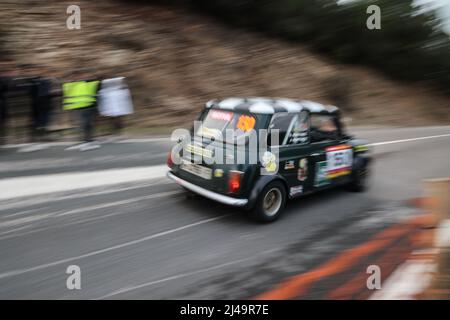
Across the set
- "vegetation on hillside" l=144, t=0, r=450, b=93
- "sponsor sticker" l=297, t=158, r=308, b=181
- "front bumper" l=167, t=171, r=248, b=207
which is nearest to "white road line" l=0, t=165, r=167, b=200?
"front bumper" l=167, t=171, r=248, b=207

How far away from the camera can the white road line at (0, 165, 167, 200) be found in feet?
21.6

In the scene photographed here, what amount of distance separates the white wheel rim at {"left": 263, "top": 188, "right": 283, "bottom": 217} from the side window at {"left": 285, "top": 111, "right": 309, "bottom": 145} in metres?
0.78

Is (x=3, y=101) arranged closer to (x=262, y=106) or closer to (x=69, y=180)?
(x=69, y=180)

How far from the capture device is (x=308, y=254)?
5297 millimetres

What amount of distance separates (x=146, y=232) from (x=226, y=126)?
6.38ft

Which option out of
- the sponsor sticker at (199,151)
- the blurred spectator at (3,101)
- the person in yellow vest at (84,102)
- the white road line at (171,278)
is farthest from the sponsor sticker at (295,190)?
the blurred spectator at (3,101)

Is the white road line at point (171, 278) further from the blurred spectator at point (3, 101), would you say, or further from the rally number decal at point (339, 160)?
the blurred spectator at point (3, 101)

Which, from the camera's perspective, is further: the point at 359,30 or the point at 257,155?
the point at 359,30

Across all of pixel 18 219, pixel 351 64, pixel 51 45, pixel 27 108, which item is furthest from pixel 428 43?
pixel 18 219

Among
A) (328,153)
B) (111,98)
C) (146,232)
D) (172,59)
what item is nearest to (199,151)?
(146,232)

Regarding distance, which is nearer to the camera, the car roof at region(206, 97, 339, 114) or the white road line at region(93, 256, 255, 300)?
the white road line at region(93, 256, 255, 300)

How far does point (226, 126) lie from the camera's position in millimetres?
6191

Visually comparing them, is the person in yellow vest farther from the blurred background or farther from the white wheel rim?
the white wheel rim

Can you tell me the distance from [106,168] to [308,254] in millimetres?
4481
